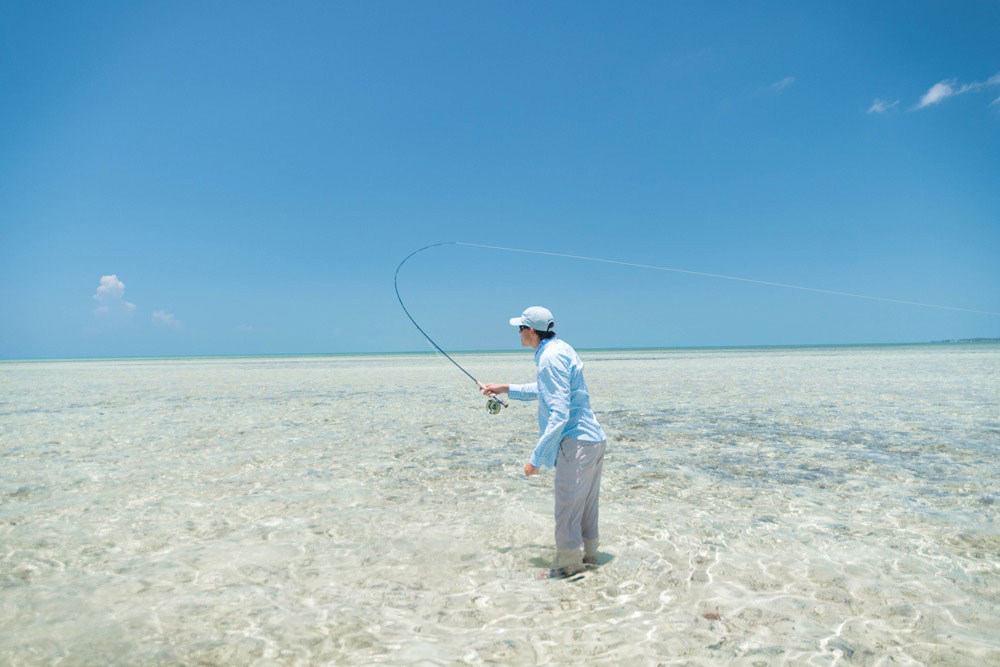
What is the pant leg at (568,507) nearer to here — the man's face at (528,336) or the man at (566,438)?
the man at (566,438)

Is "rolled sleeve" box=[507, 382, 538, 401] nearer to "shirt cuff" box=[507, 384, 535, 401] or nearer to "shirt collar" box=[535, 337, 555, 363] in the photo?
"shirt cuff" box=[507, 384, 535, 401]

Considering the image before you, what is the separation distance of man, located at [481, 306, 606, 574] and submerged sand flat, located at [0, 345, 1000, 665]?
0.32 m

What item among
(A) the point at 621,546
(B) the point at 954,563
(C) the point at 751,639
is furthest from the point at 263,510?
(B) the point at 954,563

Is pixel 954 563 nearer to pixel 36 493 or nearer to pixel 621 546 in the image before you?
pixel 621 546

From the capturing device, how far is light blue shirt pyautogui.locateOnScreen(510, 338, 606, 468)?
4.10 m

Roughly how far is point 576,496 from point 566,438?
47cm

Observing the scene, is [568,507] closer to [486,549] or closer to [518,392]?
[518,392]

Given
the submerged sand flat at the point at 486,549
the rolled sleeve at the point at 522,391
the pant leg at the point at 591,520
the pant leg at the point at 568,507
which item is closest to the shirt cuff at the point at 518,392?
the rolled sleeve at the point at 522,391

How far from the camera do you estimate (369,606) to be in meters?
Answer: 4.08

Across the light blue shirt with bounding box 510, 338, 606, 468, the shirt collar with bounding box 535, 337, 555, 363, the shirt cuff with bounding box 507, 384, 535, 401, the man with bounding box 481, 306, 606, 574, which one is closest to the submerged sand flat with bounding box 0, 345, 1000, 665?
the man with bounding box 481, 306, 606, 574

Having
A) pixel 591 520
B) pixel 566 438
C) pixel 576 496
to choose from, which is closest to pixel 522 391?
pixel 566 438

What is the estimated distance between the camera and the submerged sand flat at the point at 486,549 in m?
3.59

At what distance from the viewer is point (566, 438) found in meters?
4.34

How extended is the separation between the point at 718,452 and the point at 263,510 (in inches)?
264
